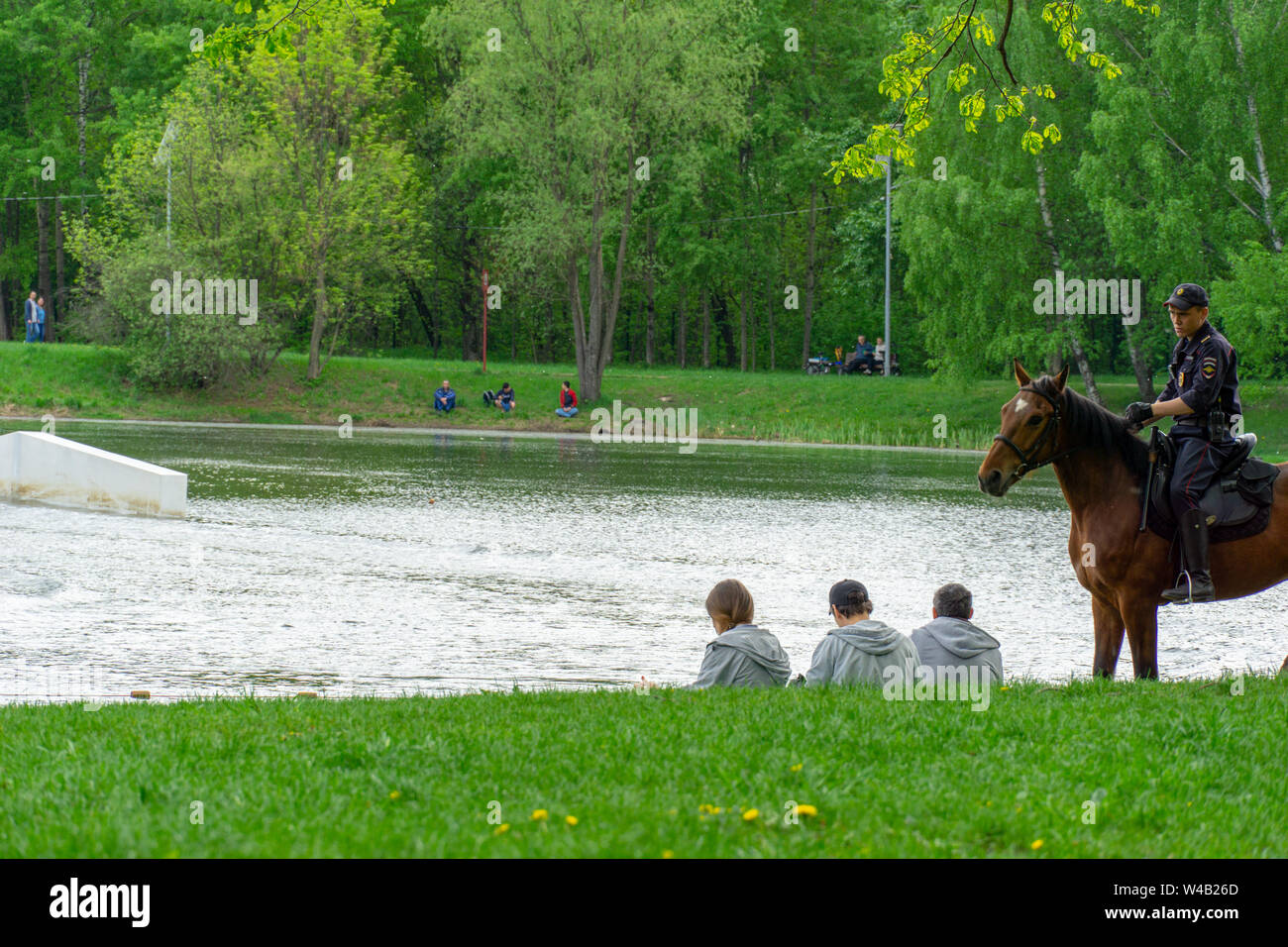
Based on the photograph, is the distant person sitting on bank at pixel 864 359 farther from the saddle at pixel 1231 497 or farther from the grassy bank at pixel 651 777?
the grassy bank at pixel 651 777

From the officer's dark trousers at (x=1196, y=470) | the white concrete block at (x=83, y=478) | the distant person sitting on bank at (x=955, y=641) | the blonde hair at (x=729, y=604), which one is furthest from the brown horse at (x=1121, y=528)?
the white concrete block at (x=83, y=478)

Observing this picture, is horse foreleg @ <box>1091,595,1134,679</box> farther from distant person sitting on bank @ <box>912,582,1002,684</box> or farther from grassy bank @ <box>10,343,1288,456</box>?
grassy bank @ <box>10,343,1288,456</box>

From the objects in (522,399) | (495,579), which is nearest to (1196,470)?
(495,579)

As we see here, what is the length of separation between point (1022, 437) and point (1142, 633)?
63.7 inches

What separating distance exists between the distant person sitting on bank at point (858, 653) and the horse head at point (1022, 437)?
1096 millimetres

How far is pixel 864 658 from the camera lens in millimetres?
8273

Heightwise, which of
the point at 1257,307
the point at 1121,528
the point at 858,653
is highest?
the point at 1257,307

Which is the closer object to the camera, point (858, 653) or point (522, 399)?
point (858, 653)

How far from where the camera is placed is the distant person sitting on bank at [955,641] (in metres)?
8.51

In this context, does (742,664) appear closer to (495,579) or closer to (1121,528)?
(1121,528)

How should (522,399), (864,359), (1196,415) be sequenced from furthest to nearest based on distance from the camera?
(864,359), (522,399), (1196,415)

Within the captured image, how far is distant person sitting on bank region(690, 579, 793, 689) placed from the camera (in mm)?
8445

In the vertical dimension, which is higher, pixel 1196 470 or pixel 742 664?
pixel 1196 470
